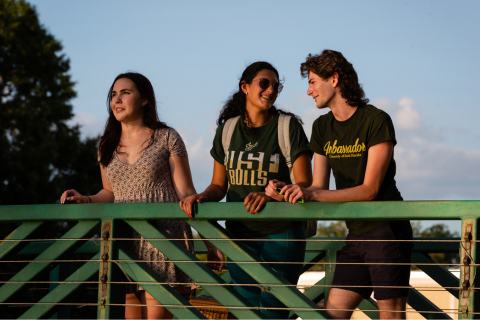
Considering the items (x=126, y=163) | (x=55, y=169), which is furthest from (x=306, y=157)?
(x=55, y=169)

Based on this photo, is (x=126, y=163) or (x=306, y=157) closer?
(x=306, y=157)

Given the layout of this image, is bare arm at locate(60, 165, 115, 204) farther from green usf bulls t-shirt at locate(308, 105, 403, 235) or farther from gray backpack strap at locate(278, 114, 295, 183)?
green usf bulls t-shirt at locate(308, 105, 403, 235)

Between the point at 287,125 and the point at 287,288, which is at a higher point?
the point at 287,125

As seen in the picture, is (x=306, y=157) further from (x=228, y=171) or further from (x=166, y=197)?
(x=166, y=197)

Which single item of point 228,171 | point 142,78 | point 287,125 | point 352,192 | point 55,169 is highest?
point 55,169

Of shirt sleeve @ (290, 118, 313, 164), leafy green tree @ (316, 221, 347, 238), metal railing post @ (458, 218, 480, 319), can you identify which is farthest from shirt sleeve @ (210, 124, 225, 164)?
leafy green tree @ (316, 221, 347, 238)

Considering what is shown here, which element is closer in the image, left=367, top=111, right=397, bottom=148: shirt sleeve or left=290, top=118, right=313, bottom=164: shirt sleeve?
left=367, top=111, right=397, bottom=148: shirt sleeve

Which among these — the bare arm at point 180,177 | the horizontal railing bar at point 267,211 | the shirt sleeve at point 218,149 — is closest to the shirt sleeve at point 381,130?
the horizontal railing bar at point 267,211

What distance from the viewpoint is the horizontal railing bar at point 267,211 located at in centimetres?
272

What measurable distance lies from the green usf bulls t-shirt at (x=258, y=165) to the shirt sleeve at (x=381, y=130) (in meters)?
0.56

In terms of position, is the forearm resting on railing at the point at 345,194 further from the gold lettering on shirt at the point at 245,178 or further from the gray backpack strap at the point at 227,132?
the gray backpack strap at the point at 227,132

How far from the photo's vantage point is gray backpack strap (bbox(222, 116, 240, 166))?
380cm

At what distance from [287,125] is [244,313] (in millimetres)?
1209

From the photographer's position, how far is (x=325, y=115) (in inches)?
134
